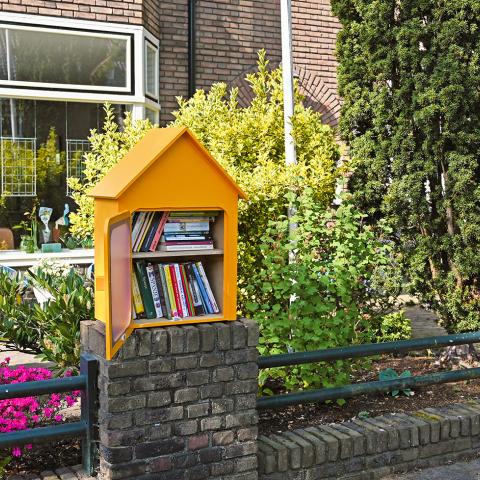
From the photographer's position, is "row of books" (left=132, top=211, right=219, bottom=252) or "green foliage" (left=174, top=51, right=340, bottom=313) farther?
"green foliage" (left=174, top=51, right=340, bottom=313)

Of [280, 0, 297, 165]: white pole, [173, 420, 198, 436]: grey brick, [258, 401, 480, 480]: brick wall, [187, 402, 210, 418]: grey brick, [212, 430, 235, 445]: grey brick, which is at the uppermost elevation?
[280, 0, 297, 165]: white pole

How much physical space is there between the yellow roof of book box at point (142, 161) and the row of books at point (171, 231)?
201 mm

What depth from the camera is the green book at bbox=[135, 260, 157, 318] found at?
3.65 metres

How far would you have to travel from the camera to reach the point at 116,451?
350 centimetres

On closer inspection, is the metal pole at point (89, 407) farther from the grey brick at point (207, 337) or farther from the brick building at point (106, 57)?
the brick building at point (106, 57)

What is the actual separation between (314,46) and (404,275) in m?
5.88

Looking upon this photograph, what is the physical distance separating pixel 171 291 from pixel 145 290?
143mm

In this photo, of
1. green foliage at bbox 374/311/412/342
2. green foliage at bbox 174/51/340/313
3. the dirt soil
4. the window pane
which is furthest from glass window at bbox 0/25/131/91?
the dirt soil

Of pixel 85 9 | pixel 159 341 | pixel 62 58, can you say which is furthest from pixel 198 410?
pixel 85 9

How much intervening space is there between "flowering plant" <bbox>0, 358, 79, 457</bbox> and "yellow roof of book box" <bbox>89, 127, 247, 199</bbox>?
123cm

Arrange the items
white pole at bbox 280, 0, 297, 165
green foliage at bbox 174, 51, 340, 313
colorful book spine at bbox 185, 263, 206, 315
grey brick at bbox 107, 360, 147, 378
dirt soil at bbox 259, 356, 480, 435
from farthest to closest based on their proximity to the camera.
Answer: white pole at bbox 280, 0, 297, 165, green foliage at bbox 174, 51, 340, 313, dirt soil at bbox 259, 356, 480, 435, colorful book spine at bbox 185, 263, 206, 315, grey brick at bbox 107, 360, 147, 378

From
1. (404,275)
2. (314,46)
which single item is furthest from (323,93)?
(404,275)

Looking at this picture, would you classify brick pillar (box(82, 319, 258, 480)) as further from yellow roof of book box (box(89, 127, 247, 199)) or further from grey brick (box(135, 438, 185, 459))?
yellow roof of book box (box(89, 127, 247, 199))

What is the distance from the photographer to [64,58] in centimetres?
878
